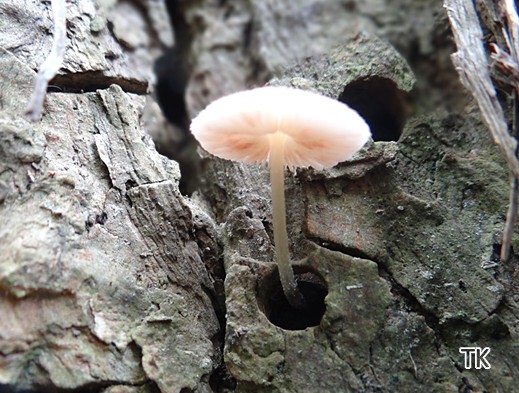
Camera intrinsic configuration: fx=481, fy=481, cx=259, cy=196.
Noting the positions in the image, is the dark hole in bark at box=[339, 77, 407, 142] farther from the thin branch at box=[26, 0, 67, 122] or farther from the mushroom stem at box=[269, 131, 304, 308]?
the thin branch at box=[26, 0, 67, 122]

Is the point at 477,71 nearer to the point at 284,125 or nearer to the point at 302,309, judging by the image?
the point at 284,125

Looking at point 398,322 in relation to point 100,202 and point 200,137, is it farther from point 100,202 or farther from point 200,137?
point 100,202

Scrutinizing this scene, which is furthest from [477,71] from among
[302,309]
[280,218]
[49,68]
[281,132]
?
[49,68]

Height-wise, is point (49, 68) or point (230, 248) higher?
point (49, 68)

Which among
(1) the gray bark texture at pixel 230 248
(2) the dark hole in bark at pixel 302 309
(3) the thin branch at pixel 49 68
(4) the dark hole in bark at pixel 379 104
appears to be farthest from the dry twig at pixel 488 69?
(3) the thin branch at pixel 49 68

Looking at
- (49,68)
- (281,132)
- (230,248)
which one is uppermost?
(49,68)

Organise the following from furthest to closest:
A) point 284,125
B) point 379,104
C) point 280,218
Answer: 1. point 379,104
2. point 280,218
3. point 284,125

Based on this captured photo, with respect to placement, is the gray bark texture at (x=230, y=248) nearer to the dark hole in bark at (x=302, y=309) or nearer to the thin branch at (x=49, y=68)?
the dark hole in bark at (x=302, y=309)
